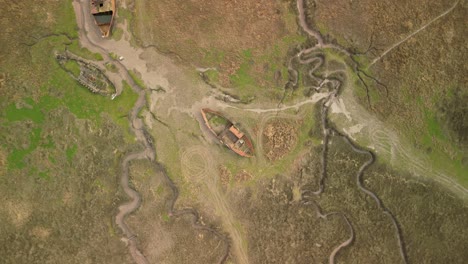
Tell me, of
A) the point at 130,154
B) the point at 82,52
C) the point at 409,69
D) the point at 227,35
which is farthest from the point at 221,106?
the point at 409,69

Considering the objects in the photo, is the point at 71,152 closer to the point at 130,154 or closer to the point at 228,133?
the point at 130,154

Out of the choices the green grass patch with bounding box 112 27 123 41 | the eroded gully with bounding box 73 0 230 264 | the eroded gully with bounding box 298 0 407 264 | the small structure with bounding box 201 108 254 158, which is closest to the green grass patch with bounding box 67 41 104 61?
the eroded gully with bounding box 73 0 230 264

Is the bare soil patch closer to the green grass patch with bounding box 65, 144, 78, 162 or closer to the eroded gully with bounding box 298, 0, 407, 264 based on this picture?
the eroded gully with bounding box 298, 0, 407, 264

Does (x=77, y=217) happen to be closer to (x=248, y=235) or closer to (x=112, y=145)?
(x=112, y=145)

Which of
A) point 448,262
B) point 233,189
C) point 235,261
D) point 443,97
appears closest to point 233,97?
point 233,189

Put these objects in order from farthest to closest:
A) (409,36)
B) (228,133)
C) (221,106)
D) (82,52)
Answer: (409,36), (221,106), (228,133), (82,52)
